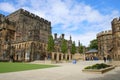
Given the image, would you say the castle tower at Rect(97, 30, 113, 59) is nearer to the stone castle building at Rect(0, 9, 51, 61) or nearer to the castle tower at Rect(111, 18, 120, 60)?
the castle tower at Rect(111, 18, 120, 60)

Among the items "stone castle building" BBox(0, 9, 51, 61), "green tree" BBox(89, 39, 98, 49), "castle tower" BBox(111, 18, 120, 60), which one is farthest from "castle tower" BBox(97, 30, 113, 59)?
"stone castle building" BBox(0, 9, 51, 61)

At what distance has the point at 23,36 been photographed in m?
64.0

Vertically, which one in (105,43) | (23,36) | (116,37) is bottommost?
(105,43)

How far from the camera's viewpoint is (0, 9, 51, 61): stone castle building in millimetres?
52625

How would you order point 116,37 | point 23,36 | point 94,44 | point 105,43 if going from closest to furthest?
point 116,37 → point 23,36 → point 105,43 → point 94,44

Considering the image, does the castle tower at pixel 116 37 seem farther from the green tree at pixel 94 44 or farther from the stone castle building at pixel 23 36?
→ the green tree at pixel 94 44

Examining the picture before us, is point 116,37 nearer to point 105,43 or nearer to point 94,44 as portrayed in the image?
point 105,43

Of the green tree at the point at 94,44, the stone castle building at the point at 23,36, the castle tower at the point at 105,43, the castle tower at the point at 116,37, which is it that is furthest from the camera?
the green tree at the point at 94,44

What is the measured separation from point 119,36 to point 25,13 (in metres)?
43.1

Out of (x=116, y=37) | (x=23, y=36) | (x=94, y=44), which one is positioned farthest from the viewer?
(x=94, y=44)

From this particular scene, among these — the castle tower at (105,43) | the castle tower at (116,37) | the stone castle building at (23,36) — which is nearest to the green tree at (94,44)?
the castle tower at (105,43)

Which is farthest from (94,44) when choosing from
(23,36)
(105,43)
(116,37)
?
(23,36)

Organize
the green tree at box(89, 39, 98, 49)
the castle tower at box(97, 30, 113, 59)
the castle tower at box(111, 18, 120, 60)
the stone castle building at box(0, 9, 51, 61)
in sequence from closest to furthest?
the castle tower at box(111, 18, 120, 60) → the stone castle building at box(0, 9, 51, 61) → the castle tower at box(97, 30, 113, 59) → the green tree at box(89, 39, 98, 49)

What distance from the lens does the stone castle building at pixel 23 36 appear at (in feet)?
173
